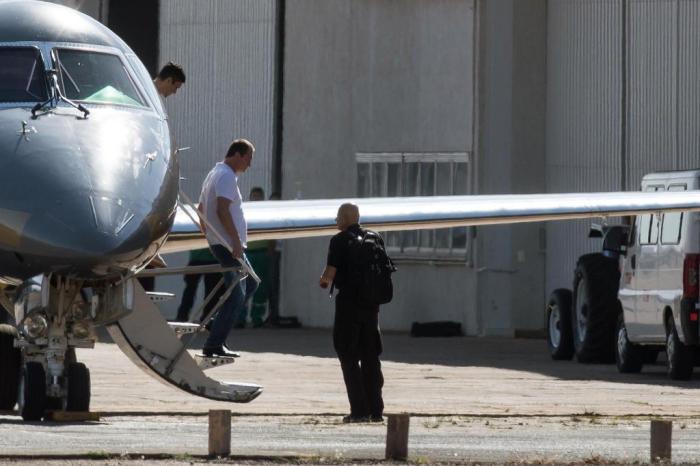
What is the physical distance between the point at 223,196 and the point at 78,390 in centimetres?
193

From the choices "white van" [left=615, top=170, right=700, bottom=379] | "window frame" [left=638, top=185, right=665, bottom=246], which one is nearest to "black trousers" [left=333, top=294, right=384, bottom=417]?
"white van" [left=615, top=170, right=700, bottom=379]

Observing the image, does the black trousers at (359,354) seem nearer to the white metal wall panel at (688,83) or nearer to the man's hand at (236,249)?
the man's hand at (236,249)

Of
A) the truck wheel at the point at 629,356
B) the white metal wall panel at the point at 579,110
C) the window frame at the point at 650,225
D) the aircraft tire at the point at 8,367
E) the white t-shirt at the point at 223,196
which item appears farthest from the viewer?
the white metal wall panel at the point at 579,110

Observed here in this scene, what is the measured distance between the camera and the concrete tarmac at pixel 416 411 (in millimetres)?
12484

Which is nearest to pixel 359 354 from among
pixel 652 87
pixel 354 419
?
pixel 354 419

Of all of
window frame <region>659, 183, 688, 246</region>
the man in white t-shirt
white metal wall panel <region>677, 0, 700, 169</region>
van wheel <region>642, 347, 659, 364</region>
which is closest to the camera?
the man in white t-shirt

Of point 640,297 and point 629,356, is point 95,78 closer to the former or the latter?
point 640,297

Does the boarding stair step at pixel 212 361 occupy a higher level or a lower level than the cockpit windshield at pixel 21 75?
lower

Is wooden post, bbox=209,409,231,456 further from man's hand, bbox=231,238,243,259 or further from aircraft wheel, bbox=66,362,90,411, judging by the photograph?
man's hand, bbox=231,238,243,259

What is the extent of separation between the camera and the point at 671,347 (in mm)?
21938

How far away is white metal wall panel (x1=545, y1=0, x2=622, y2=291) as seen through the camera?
30.8 metres

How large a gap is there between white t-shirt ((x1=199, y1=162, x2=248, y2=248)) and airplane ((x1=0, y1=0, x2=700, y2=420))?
11.2 inches

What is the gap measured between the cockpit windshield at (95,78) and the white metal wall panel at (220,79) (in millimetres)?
18754

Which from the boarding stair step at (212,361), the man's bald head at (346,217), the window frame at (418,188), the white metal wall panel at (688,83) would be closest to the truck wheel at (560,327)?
the white metal wall panel at (688,83)
